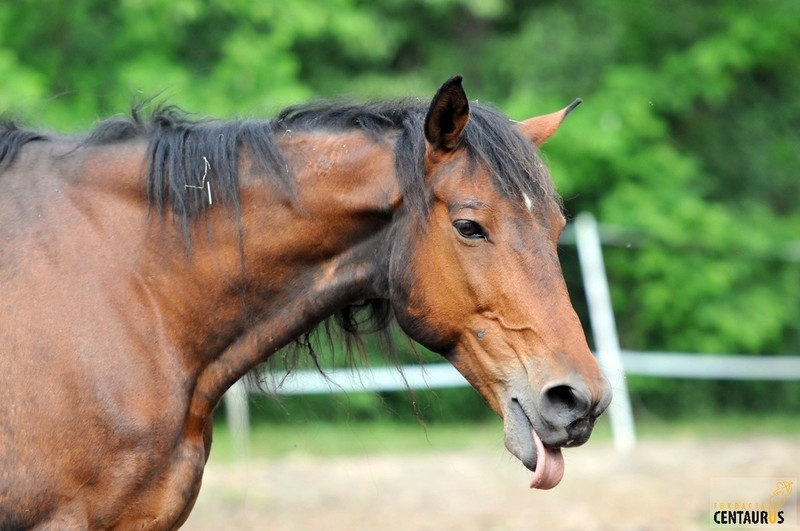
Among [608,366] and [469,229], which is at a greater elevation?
[469,229]

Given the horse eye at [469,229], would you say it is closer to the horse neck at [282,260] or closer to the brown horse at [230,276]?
the brown horse at [230,276]

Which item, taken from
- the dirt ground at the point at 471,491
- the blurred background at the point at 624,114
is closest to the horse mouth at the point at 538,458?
the dirt ground at the point at 471,491

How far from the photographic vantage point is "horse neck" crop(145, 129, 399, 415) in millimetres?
3182

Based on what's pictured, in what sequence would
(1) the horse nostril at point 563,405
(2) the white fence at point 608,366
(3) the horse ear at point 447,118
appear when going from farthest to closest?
(2) the white fence at point 608,366 < (3) the horse ear at point 447,118 < (1) the horse nostril at point 563,405

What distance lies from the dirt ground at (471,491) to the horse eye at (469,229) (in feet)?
11.8

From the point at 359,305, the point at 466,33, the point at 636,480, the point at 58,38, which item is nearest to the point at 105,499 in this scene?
the point at 359,305

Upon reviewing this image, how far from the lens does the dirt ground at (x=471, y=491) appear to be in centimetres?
704

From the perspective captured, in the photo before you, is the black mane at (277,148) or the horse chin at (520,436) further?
the black mane at (277,148)

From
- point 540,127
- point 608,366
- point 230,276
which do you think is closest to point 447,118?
point 540,127

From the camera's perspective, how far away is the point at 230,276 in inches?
126

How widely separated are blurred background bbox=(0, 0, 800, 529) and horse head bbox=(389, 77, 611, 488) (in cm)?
740

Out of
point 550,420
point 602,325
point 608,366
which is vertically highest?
point 550,420

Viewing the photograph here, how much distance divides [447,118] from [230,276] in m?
0.90

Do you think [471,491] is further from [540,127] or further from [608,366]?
[540,127]
